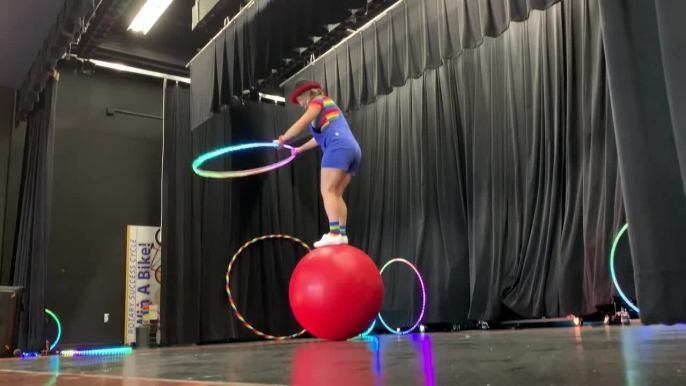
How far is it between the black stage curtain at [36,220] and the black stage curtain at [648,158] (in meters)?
5.87

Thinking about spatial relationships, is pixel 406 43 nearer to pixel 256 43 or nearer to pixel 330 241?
pixel 256 43

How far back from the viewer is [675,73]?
1353mm

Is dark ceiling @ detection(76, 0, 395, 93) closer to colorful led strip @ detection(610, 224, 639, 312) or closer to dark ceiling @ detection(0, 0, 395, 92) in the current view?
dark ceiling @ detection(0, 0, 395, 92)

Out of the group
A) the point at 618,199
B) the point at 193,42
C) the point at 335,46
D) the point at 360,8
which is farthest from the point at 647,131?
the point at 193,42

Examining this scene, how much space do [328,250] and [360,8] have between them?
9.50ft

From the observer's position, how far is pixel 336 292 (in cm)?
277

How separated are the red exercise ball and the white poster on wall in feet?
13.9

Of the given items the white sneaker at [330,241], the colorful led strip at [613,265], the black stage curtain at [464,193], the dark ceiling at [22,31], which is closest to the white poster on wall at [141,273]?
the black stage curtain at [464,193]

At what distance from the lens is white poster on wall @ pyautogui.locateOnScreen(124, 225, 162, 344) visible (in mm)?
6566

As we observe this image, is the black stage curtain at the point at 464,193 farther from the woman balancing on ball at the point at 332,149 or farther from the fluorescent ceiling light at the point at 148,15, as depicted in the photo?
the woman balancing on ball at the point at 332,149

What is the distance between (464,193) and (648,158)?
3.53 meters

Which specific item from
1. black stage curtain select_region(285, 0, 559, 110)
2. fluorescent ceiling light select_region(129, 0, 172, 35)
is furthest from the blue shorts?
fluorescent ceiling light select_region(129, 0, 172, 35)

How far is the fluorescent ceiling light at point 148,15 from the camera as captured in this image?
587 centimetres

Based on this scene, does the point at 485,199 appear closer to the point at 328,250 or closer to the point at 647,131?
the point at 328,250
